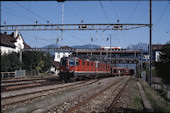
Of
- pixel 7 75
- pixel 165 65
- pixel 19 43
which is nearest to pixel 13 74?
pixel 7 75

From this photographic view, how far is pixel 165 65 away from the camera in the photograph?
20.2 metres

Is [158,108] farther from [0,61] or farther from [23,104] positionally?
[0,61]

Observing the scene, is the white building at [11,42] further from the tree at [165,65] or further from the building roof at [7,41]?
the tree at [165,65]

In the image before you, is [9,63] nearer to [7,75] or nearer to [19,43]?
[7,75]

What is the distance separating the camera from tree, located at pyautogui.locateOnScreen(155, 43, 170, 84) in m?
19.9

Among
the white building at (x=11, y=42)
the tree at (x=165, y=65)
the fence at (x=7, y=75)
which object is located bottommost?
the fence at (x=7, y=75)

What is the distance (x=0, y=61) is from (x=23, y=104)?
2678 centimetres

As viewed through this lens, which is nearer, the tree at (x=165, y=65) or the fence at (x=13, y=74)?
the tree at (x=165, y=65)

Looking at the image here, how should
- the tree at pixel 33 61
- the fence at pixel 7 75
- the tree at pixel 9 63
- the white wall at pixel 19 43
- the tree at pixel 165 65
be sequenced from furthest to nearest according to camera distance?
the white wall at pixel 19 43, the tree at pixel 33 61, the tree at pixel 9 63, the fence at pixel 7 75, the tree at pixel 165 65

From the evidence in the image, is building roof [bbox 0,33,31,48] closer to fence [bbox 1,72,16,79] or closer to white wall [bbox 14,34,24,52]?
white wall [bbox 14,34,24,52]

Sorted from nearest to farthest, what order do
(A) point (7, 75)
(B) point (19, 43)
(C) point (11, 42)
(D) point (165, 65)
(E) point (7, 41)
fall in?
(D) point (165, 65) → (A) point (7, 75) → (E) point (7, 41) → (C) point (11, 42) → (B) point (19, 43)

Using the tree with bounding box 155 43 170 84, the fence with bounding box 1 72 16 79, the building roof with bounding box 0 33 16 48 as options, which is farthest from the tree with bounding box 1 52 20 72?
the tree with bounding box 155 43 170 84

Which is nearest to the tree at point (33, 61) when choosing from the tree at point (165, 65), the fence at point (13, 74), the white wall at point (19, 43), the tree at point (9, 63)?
the fence at point (13, 74)

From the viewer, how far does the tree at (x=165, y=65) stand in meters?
19.9
